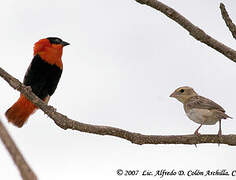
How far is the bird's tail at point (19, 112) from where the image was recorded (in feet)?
16.3

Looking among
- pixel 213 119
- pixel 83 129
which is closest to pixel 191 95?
pixel 213 119

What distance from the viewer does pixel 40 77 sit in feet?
17.1

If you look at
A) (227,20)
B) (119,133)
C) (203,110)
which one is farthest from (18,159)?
(203,110)

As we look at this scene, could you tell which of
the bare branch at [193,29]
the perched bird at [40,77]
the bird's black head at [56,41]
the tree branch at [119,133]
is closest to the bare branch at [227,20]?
the bare branch at [193,29]

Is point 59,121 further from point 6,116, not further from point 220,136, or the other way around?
point 6,116

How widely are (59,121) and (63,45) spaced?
2.96 meters

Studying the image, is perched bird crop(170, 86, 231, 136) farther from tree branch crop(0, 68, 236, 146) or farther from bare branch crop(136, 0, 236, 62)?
bare branch crop(136, 0, 236, 62)

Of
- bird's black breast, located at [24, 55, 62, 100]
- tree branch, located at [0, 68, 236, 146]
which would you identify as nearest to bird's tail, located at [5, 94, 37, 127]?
bird's black breast, located at [24, 55, 62, 100]

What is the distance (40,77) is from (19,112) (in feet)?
1.87

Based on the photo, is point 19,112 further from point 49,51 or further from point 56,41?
point 56,41

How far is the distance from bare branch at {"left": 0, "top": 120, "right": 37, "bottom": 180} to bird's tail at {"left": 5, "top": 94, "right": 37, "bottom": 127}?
426cm

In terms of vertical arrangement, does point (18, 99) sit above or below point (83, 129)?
below

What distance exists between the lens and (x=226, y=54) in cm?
287

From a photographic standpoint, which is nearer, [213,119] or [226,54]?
[226,54]
